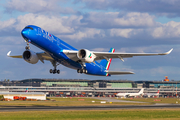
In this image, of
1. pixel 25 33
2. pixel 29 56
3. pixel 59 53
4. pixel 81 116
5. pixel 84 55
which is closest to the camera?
pixel 25 33

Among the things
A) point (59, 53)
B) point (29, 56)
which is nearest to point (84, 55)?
point (59, 53)

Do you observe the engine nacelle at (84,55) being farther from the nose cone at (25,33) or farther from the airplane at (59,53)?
the nose cone at (25,33)

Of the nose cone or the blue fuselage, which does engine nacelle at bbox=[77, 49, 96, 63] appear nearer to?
the blue fuselage

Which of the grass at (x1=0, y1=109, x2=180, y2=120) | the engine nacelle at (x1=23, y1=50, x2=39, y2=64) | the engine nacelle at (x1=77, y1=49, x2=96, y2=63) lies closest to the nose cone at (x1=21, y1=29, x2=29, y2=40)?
the engine nacelle at (x1=23, y1=50, x2=39, y2=64)

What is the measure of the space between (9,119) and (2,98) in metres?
77.6

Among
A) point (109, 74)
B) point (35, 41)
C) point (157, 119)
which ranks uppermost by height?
point (35, 41)

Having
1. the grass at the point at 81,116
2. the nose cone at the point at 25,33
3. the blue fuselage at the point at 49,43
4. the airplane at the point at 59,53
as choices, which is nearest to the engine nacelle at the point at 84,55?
the airplane at the point at 59,53

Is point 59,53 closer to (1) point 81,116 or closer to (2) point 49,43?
(2) point 49,43

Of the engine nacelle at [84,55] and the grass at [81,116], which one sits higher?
the engine nacelle at [84,55]

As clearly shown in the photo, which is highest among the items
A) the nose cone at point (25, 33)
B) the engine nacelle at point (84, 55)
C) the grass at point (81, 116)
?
the nose cone at point (25, 33)

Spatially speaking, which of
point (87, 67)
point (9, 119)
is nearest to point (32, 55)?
point (87, 67)

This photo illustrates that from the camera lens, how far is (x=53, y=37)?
5250 cm

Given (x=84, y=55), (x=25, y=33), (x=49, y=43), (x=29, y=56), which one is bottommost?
(x=84, y=55)

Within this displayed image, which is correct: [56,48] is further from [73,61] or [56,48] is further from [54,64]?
[54,64]
